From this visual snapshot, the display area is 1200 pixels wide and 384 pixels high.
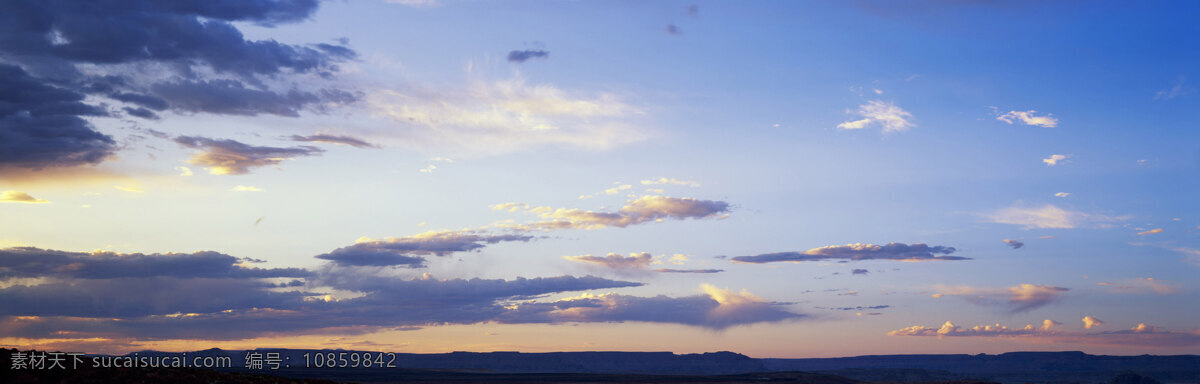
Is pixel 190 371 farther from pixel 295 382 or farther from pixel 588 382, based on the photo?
pixel 588 382

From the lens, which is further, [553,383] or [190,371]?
[553,383]

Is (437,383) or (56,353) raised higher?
(56,353)

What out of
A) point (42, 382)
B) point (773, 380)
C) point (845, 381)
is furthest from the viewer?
point (845, 381)

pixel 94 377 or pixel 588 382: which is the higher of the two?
pixel 94 377

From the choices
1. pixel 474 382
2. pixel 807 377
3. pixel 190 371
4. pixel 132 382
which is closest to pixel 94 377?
pixel 132 382

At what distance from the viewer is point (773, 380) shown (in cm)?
18438

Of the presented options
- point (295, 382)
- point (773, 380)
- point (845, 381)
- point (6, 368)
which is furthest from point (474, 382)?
point (6, 368)

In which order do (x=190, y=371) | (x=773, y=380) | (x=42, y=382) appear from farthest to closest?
1. (x=773, y=380)
2. (x=190, y=371)
3. (x=42, y=382)

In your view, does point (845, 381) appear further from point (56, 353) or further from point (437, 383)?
point (56, 353)

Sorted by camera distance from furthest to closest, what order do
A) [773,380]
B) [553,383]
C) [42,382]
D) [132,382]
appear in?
[773,380], [553,383], [132,382], [42,382]

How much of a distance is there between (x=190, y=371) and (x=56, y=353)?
7428 millimetres

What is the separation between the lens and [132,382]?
4888 centimetres

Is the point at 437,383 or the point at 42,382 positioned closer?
the point at 42,382

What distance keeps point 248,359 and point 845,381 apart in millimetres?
166389
